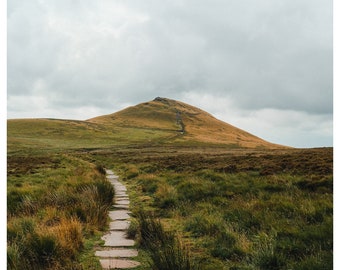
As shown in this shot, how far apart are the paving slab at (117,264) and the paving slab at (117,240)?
1149mm

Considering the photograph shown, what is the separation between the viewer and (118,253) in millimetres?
6941

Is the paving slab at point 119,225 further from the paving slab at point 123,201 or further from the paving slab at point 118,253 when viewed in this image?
the paving slab at point 123,201

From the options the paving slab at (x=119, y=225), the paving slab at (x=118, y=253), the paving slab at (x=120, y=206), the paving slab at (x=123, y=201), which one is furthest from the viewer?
the paving slab at (x=123, y=201)

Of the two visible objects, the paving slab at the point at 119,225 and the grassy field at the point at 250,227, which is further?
the paving slab at the point at 119,225

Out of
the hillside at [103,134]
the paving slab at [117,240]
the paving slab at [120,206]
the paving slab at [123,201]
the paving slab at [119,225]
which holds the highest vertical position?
the hillside at [103,134]

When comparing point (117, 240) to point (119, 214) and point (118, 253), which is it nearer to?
point (118, 253)

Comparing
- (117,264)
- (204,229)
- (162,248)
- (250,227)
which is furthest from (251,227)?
(117,264)

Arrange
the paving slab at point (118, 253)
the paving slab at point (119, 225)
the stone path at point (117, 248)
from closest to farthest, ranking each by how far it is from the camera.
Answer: the stone path at point (117, 248), the paving slab at point (118, 253), the paving slab at point (119, 225)

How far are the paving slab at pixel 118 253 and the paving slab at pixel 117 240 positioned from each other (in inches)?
15.6

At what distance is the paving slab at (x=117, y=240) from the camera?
764 cm

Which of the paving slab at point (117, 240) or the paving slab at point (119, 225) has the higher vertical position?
the paving slab at point (117, 240)

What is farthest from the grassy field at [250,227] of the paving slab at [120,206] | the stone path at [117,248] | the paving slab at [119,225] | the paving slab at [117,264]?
the paving slab at [117,264]

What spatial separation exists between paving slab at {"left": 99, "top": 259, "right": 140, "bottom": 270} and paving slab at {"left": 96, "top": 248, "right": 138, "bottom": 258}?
305mm

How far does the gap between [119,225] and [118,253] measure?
267 centimetres
